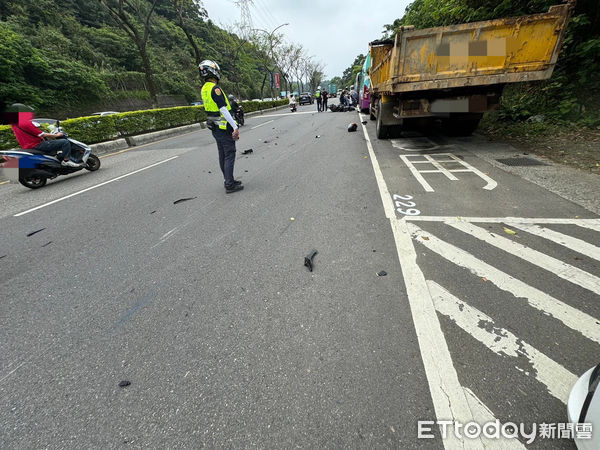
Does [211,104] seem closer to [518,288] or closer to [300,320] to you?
[300,320]

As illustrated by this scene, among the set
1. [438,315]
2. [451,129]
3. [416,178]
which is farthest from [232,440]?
[451,129]

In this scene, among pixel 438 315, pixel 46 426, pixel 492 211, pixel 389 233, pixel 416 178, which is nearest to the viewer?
pixel 46 426

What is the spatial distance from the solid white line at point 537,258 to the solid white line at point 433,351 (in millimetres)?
805

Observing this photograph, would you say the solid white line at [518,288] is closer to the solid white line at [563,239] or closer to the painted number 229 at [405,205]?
the painted number 229 at [405,205]

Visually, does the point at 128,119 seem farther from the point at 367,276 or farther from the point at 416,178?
the point at 367,276

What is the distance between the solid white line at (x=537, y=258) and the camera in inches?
86.2

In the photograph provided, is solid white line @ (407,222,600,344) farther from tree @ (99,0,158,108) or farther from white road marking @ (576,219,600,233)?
tree @ (99,0,158,108)

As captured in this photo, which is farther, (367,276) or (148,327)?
(367,276)

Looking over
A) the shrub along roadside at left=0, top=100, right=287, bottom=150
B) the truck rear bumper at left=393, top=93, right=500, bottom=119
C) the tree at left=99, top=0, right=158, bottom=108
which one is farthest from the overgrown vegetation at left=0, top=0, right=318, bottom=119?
the truck rear bumper at left=393, top=93, right=500, bottom=119

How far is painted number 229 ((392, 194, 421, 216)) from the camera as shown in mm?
3541

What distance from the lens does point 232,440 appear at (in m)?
1.37

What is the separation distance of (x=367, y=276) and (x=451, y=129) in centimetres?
736

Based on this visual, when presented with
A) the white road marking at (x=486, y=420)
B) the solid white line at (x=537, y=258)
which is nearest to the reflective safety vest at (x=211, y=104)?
the solid white line at (x=537, y=258)

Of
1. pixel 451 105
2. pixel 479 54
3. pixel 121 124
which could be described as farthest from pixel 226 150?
pixel 121 124
